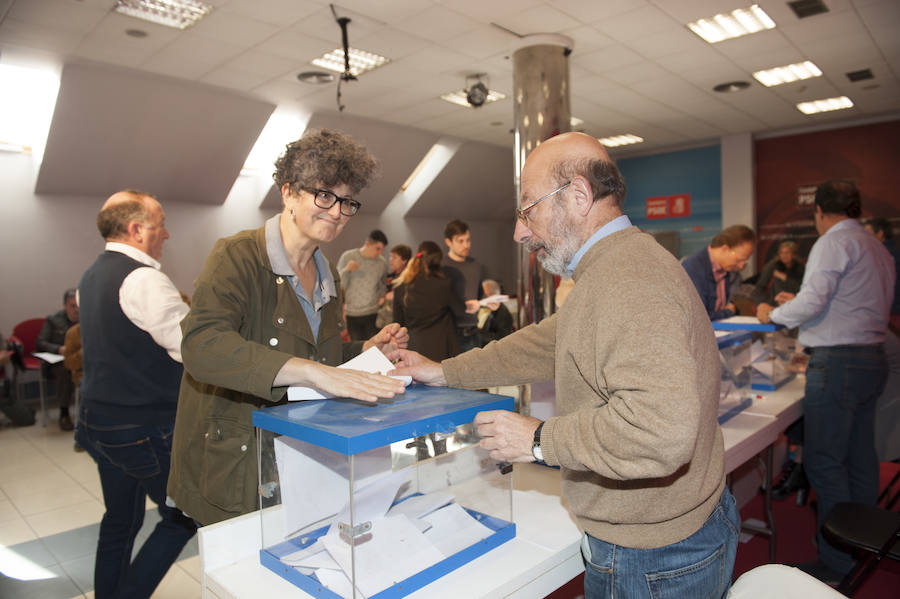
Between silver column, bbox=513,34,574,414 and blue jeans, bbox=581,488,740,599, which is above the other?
silver column, bbox=513,34,574,414

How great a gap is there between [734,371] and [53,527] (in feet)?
13.2

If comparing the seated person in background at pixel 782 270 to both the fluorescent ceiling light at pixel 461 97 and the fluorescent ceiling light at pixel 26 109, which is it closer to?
the fluorescent ceiling light at pixel 461 97

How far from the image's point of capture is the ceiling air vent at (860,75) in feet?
22.7

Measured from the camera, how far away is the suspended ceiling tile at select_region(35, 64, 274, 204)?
6457 mm

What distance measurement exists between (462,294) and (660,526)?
3849 millimetres

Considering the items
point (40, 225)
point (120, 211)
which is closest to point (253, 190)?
point (40, 225)

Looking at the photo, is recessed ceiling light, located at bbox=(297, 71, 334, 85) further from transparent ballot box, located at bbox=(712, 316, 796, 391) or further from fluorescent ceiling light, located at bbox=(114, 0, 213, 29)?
transparent ballot box, located at bbox=(712, 316, 796, 391)

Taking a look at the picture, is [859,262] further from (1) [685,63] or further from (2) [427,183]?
(2) [427,183]

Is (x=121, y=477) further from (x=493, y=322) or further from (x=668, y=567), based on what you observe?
(x=493, y=322)

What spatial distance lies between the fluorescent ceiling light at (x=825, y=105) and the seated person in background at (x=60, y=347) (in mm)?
9649

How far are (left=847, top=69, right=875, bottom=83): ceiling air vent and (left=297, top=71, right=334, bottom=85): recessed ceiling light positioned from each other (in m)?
6.06

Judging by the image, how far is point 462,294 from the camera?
196 inches

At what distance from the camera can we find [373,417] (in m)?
1.20

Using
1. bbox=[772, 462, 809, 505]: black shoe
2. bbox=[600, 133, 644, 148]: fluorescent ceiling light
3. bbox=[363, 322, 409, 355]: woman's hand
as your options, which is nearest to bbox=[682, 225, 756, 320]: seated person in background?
bbox=[772, 462, 809, 505]: black shoe
